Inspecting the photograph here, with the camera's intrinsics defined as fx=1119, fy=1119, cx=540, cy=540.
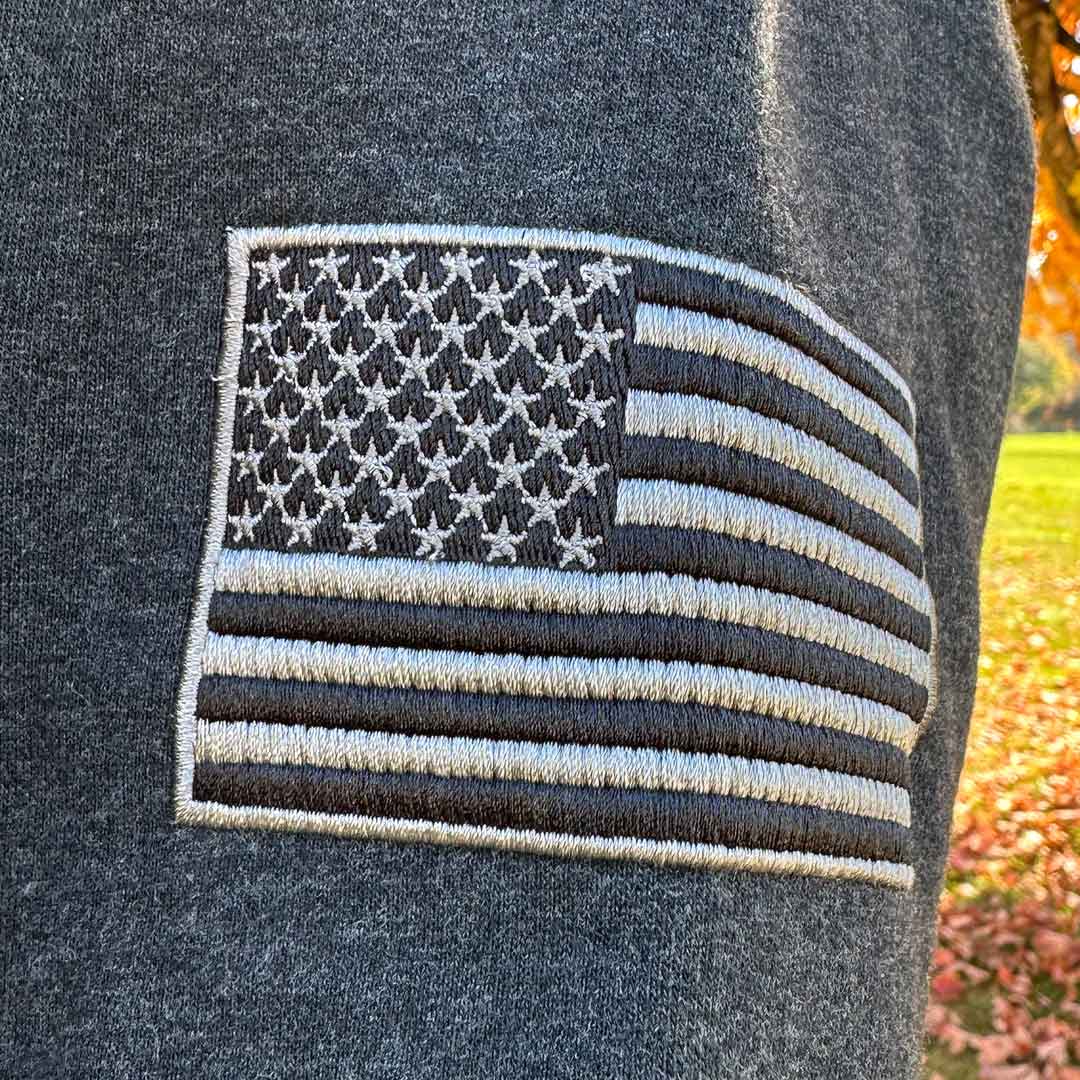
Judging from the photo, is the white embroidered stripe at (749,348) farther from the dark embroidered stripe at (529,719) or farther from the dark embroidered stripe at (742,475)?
the dark embroidered stripe at (529,719)

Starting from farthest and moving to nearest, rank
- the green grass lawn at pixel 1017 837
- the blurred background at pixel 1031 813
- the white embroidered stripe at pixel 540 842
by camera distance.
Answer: the green grass lawn at pixel 1017 837, the blurred background at pixel 1031 813, the white embroidered stripe at pixel 540 842

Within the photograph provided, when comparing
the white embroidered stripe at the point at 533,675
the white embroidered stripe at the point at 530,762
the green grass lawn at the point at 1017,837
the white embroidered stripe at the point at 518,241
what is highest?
the white embroidered stripe at the point at 518,241

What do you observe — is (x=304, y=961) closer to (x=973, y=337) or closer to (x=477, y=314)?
(x=477, y=314)

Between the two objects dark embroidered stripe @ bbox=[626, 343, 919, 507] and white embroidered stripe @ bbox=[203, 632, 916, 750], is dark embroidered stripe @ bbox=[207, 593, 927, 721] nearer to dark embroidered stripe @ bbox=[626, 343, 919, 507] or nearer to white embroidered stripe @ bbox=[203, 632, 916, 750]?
white embroidered stripe @ bbox=[203, 632, 916, 750]

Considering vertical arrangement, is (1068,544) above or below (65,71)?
below

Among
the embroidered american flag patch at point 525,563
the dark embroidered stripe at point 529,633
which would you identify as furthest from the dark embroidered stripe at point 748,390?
the dark embroidered stripe at point 529,633

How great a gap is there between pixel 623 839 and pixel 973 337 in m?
0.41

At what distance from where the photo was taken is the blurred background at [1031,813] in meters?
2.32

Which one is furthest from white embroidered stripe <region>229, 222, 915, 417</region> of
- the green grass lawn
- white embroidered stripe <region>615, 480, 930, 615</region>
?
the green grass lawn

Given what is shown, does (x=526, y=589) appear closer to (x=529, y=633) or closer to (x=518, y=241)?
(x=529, y=633)

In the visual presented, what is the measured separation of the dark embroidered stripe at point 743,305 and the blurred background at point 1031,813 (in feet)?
2.77

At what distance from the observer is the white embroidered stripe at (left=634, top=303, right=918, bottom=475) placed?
0.54 meters

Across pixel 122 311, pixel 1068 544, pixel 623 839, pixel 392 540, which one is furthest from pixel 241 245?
pixel 1068 544

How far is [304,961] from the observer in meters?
0.56
